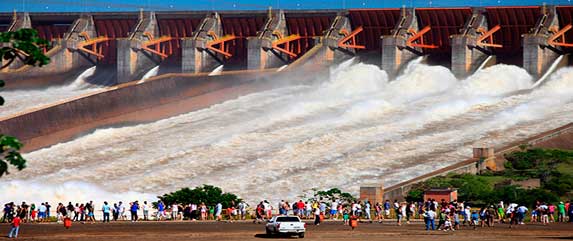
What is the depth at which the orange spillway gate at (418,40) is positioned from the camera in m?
105

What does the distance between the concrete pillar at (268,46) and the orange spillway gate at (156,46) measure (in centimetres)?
1050

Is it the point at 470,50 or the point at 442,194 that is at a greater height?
the point at 470,50

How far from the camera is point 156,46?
119 meters

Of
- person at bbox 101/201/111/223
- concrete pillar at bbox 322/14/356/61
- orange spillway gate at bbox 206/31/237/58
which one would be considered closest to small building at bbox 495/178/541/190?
person at bbox 101/201/111/223

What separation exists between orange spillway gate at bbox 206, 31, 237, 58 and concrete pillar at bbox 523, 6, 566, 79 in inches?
1044

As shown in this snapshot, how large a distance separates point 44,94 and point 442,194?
56.9 meters

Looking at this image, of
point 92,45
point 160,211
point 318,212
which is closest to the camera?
point 318,212

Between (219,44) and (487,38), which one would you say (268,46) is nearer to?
(219,44)

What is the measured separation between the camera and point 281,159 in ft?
274

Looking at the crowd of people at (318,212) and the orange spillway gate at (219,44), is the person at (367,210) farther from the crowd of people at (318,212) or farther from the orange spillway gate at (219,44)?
the orange spillway gate at (219,44)

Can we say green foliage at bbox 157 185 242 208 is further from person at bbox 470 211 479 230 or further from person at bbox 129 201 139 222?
person at bbox 470 211 479 230

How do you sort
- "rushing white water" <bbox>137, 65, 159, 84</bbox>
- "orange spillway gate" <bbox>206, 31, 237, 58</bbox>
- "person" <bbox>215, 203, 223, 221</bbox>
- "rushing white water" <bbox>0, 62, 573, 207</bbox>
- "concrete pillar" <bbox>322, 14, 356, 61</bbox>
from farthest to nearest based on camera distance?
"rushing white water" <bbox>137, 65, 159, 84</bbox> → "orange spillway gate" <bbox>206, 31, 237, 58</bbox> → "concrete pillar" <bbox>322, 14, 356, 61</bbox> → "rushing white water" <bbox>0, 62, 573, 207</bbox> → "person" <bbox>215, 203, 223, 221</bbox>

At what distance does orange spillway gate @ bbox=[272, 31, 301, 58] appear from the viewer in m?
110

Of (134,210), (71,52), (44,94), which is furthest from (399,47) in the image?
(134,210)
